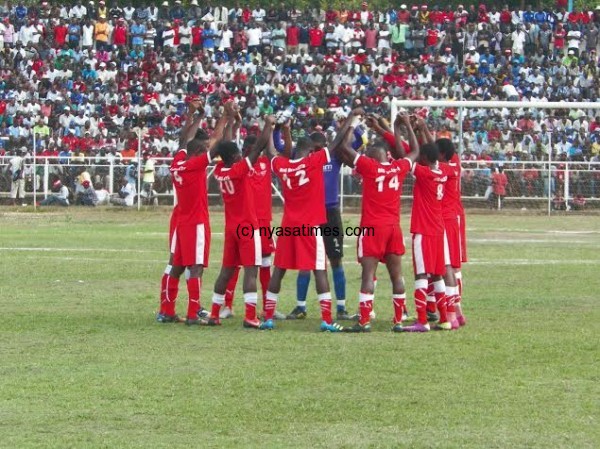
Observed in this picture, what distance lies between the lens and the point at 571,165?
1545 inches

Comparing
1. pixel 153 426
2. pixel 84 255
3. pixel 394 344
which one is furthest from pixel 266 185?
pixel 84 255

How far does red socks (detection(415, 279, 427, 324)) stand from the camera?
1424 centimetres

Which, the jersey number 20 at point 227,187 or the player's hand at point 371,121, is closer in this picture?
the player's hand at point 371,121

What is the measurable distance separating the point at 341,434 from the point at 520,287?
412 inches

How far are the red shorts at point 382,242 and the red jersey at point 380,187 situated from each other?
0.25 ft

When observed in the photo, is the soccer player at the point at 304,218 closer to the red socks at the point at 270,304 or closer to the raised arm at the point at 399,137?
the red socks at the point at 270,304

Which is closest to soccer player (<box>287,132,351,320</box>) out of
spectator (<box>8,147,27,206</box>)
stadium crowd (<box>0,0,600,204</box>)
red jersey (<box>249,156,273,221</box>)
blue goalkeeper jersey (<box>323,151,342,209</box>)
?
blue goalkeeper jersey (<box>323,151,342,209</box>)

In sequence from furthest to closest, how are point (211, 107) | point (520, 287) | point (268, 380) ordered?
point (211, 107)
point (520, 287)
point (268, 380)

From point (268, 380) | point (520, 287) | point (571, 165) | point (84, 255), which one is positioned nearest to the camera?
point (268, 380)

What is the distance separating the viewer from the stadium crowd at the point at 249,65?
46.2 m

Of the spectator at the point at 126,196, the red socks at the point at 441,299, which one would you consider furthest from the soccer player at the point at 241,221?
the spectator at the point at 126,196

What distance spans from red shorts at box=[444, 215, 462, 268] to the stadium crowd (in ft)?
93.3

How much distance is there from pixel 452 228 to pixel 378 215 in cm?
117

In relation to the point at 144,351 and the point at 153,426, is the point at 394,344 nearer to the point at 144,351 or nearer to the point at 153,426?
the point at 144,351
